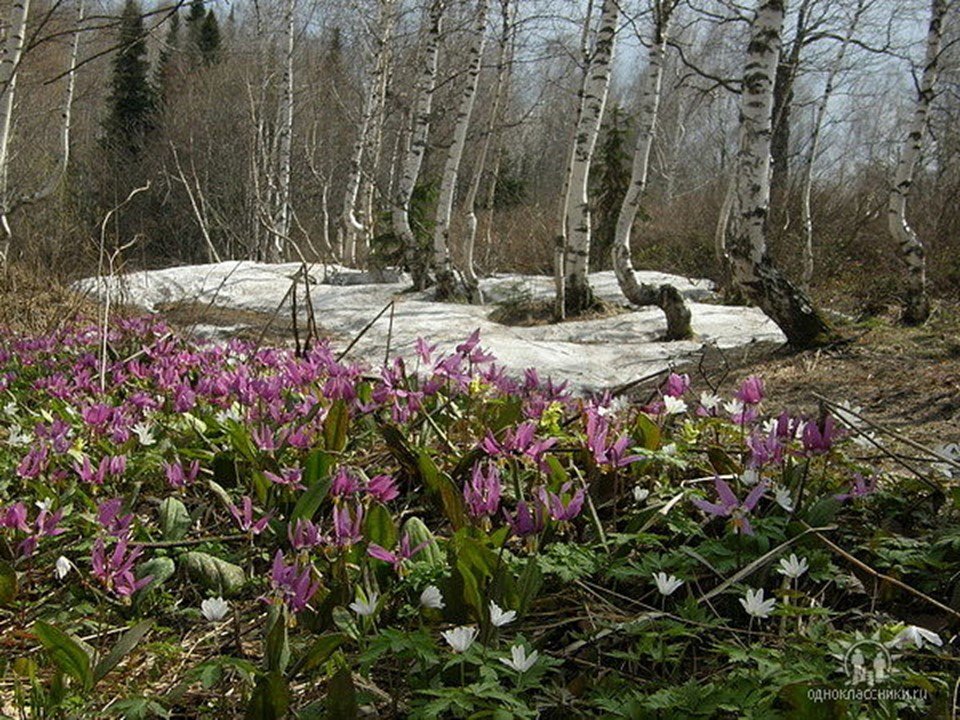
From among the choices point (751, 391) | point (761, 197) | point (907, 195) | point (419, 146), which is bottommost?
point (751, 391)

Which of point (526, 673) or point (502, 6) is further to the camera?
point (502, 6)

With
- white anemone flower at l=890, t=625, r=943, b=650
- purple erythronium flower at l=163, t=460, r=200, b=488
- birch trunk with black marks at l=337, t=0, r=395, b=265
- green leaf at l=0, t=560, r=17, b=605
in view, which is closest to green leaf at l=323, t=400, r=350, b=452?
purple erythronium flower at l=163, t=460, r=200, b=488

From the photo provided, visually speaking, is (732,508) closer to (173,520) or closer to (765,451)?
(765,451)

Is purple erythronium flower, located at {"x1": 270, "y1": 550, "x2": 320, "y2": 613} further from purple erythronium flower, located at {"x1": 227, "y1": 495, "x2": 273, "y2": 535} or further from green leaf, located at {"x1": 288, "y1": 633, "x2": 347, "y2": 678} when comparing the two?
purple erythronium flower, located at {"x1": 227, "y1": 495, "x2": 273, "y2": 535}

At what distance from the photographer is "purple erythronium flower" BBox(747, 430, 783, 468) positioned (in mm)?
1759

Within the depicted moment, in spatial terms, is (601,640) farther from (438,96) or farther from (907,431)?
(438,96)

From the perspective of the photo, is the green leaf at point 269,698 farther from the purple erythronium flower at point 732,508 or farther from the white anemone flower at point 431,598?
the purple erythronium flower at point 732,508

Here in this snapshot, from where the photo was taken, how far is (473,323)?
997 centimetres

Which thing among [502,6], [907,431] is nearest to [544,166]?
[502,6]

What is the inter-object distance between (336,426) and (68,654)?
1.10 m

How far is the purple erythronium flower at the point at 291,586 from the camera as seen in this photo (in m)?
1.31

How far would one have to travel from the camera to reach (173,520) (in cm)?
186

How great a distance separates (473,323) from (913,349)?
16.6 ft

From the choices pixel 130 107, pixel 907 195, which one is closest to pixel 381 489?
pixel 907 195
